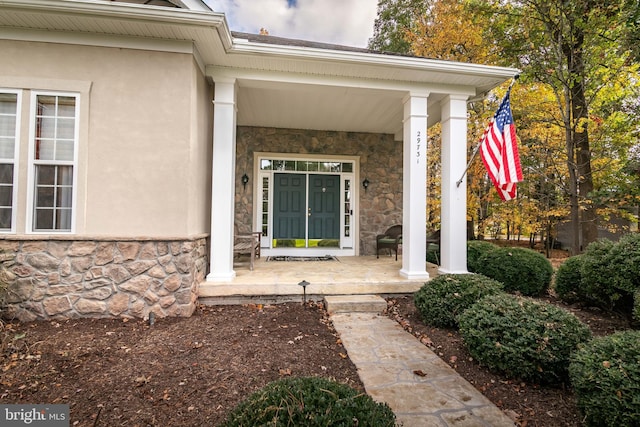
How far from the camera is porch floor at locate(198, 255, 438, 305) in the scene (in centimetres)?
362

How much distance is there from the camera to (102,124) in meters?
3.24

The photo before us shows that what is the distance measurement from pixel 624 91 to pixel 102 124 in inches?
333

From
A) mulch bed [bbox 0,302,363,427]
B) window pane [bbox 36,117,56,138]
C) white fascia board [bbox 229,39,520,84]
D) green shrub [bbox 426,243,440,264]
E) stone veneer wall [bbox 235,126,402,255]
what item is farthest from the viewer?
stone veneer wall [bbox 235,126,402,255]

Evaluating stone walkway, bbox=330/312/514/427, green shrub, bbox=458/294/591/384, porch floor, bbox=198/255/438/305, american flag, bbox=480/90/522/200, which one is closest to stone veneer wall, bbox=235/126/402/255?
porch floor, bbox=198/255/438/305

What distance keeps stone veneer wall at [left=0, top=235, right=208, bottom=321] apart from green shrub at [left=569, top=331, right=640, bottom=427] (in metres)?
3.31

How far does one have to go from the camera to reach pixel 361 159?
664 centimetres

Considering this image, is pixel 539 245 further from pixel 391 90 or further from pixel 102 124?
pixel 102 124

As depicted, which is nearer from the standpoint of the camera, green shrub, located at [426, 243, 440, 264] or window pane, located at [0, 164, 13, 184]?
window pane, located at [0, 164, 13, 184]

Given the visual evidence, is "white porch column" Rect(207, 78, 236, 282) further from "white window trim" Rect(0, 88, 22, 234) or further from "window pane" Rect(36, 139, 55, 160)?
"white window trim" Rect(0, 88, 22, 234)

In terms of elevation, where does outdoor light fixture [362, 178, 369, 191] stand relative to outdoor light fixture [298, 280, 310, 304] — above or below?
above

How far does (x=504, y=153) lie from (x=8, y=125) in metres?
5.38

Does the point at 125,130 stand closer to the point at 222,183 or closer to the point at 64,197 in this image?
the point at 64,197

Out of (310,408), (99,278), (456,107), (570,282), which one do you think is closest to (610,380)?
(310,408)

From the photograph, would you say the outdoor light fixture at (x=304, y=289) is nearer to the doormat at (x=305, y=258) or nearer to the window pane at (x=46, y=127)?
the doormat at (x=305, y=258)
